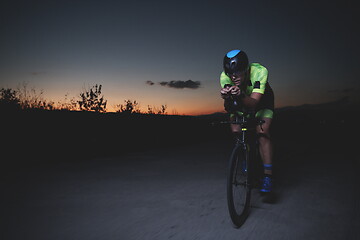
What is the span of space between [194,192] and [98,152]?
16.1ft

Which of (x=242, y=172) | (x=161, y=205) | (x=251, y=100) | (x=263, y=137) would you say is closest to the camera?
(x=251, y=100)

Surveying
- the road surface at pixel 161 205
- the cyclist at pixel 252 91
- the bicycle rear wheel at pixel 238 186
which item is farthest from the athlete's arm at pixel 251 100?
the road surface at pixel 161 205

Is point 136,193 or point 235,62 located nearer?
point 235,62

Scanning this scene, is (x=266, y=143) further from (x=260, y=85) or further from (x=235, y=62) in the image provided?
(x=235, y=62)

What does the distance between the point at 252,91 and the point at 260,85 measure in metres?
0.13

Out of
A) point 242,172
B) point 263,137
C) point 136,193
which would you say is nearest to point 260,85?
point 263,137

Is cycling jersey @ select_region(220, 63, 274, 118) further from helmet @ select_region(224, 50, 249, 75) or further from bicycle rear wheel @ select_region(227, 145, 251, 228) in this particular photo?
bicycle rear wheel @ select_region(227, 145, 251, 228)

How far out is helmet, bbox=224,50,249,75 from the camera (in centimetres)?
306

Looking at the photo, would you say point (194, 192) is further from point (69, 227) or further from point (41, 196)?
point (41, 196)

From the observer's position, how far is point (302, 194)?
3.99 metres

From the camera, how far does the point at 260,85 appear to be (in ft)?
10.2

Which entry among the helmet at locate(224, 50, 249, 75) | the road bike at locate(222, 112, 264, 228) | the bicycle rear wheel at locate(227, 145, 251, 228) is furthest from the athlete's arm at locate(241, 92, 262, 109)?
the bicycle rear wheel at locate(227, 145, 251, 228)

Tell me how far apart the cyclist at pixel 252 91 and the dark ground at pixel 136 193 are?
0.64 metres

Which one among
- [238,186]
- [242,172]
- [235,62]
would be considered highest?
[235,62]
